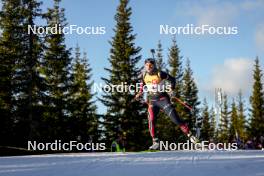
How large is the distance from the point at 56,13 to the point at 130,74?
8.57 metres

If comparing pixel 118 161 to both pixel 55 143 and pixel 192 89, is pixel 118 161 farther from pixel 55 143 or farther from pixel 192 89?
pixel 192 89

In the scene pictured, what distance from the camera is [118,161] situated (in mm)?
7355

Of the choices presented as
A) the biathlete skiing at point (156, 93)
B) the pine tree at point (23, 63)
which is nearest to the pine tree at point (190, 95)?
the pine tree at point (23, 63)

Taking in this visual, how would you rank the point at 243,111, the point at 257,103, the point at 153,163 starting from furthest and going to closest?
the point at 243,111
the point at 257,103
the point at 153,163

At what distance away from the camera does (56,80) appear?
120 feet

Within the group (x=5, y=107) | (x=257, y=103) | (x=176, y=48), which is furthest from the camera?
(x=257, y=103)

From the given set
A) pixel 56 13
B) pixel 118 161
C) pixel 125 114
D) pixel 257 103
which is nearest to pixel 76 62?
pixel 56 13

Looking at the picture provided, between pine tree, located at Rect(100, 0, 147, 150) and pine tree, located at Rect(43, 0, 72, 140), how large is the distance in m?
3.98

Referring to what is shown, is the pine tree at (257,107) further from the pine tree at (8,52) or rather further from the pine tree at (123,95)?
the pine tree at (8,52)

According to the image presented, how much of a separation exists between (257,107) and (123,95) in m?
34.4

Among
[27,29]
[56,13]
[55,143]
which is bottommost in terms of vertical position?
[55,143]

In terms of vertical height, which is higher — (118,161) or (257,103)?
(257,103)

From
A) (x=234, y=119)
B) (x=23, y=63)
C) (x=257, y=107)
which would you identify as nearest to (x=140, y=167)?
(x=23, y=63)

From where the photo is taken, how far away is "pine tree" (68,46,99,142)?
118ft
